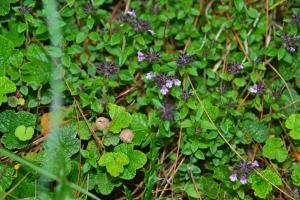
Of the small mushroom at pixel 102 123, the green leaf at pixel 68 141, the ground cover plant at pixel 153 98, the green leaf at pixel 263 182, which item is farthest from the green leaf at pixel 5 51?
the green leaf at pixel 263 182

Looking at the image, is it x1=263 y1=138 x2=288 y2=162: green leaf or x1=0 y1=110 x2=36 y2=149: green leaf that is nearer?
x1=0 y1=110 x2=36 y2=149: green leaf

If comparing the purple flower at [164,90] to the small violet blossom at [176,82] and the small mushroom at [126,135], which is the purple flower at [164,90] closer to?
the small violet blossom at [176,82]

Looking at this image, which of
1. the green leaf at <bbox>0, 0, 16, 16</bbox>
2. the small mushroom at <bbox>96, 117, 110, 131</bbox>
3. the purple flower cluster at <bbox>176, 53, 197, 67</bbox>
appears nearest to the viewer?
the small mushroom at <bbox>96, 117, 110, 131</bbox>

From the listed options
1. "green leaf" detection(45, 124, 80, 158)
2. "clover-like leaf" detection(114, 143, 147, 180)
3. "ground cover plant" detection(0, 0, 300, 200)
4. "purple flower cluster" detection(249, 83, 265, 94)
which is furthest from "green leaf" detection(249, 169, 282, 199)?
"green leaf" detection(45, 124, 80, 158)

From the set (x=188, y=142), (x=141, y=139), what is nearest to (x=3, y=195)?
(x=141, y=139)

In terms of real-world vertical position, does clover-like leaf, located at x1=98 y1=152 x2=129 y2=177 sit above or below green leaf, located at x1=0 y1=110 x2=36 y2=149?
below

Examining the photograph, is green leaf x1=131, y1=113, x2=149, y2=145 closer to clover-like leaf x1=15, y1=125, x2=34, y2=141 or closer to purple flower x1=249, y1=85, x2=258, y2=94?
clover-like leaf x1=15, y1=125, x2=34, y2=141

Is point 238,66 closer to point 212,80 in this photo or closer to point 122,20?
point 212,80
